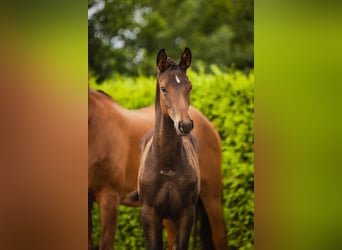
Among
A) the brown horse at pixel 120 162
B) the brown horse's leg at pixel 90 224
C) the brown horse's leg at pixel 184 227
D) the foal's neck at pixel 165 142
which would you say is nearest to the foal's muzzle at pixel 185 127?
the foal's neck at pixel 165 142

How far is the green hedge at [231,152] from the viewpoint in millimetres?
3354

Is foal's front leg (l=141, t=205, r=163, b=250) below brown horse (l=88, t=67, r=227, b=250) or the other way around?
below

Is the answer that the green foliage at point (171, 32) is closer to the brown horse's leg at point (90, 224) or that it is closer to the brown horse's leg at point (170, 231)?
the brown horse's leg at point (90, 224)

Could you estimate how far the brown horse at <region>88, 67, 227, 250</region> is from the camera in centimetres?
335

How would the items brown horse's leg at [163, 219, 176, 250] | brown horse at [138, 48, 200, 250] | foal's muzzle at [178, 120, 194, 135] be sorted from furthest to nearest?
brown horse's leg at [163, 219, 176, 250] → brown horse at [138, 48, 200, 250] → foal's muzzle at [178, 120, 194, 135]

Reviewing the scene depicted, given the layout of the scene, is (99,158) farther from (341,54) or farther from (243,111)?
(341,54)

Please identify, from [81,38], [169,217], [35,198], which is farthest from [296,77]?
[35,198]

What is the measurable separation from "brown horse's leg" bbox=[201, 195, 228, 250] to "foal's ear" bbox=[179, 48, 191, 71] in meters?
0.95

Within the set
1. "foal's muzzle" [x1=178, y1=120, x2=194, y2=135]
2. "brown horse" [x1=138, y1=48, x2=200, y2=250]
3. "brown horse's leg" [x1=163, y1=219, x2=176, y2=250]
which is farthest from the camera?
"brown horse's leg" [x1=163, y1=219, x2=176, y2=250]

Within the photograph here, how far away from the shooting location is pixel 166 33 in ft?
11.0

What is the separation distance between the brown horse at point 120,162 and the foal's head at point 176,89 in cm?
23

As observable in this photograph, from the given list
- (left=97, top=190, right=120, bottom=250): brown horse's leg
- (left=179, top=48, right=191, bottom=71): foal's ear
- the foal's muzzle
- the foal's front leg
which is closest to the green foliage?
(left=179, top=48, right=191, bottom=71): foal's ear

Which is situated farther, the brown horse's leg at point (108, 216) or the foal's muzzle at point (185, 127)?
the brown horse's leg at point (108, 216)

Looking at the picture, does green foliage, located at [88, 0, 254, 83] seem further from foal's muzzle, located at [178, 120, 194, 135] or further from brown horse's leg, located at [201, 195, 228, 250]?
brown horse's leg, located at [201, 195, 228, 250]
